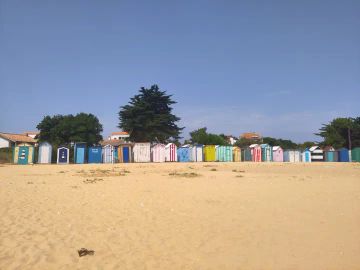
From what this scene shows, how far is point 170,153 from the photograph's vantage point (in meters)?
38.5

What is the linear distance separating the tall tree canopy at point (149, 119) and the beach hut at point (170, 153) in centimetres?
1166

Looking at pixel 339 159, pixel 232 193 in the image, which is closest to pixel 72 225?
pixel 232 193

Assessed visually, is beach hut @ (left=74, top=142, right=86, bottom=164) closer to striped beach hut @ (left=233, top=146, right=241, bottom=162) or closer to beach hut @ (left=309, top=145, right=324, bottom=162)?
striped beach hut @ (left=233, top=146, right=241, bottom=162)

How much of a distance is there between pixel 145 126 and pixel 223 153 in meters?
14.1

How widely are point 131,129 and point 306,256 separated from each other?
46.9 m

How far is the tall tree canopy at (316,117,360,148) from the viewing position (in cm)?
5931

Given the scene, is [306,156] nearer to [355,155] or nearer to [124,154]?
[355,155]

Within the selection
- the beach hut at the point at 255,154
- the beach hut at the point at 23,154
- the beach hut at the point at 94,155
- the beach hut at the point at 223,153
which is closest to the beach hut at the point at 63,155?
the beach hut at the point at 94,155

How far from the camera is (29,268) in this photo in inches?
159

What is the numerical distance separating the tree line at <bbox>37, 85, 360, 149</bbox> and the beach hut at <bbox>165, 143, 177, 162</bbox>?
38.3 ft

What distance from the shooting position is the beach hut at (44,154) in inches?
1247

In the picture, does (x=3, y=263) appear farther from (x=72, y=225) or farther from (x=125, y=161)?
(x=125, y=161)

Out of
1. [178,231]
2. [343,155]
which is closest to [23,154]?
[178,231]

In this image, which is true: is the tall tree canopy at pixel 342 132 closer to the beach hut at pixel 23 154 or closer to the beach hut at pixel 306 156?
the beach hut at pixel 306 156
